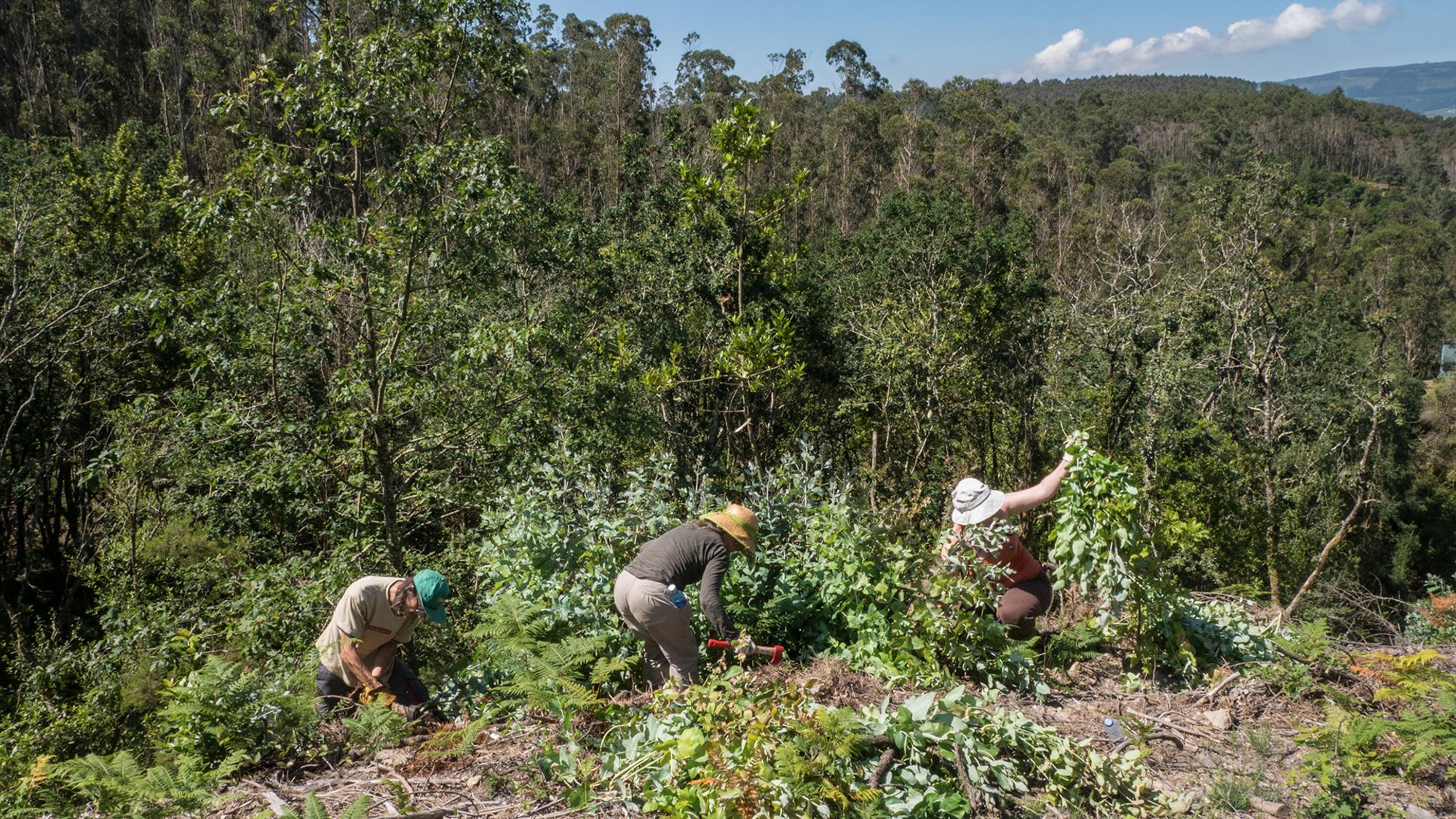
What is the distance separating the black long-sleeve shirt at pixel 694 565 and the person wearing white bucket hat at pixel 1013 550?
1.25 meters

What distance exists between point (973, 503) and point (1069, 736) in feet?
4.27

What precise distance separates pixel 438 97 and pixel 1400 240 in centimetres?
6167

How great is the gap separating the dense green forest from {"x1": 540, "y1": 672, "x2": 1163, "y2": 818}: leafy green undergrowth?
98 centimetres

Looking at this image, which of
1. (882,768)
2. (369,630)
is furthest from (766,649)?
(369,630)

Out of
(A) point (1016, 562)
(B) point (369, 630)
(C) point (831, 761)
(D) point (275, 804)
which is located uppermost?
(A) point (1016, 562)

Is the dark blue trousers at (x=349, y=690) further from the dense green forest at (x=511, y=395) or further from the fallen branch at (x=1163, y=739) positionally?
the fallen branch at (x=1163, y=739)

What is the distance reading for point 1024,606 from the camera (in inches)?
199

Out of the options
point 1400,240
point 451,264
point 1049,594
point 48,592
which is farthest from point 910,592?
point 1400,240

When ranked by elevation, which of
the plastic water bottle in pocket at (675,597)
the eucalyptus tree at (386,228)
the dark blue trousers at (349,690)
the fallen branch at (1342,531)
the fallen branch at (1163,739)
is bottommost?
the fallen branch at (1342,531)

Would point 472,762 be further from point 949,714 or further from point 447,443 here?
point 447,443

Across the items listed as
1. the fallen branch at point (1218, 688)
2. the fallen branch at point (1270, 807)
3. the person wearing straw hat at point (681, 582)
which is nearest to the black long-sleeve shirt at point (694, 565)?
the person wearing straw hat at point (681, 582)

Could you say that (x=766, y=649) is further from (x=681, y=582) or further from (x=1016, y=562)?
(x=1016, y=562)

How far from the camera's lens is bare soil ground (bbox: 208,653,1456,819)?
3.57 metres

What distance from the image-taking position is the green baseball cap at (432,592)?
4.93 metres
